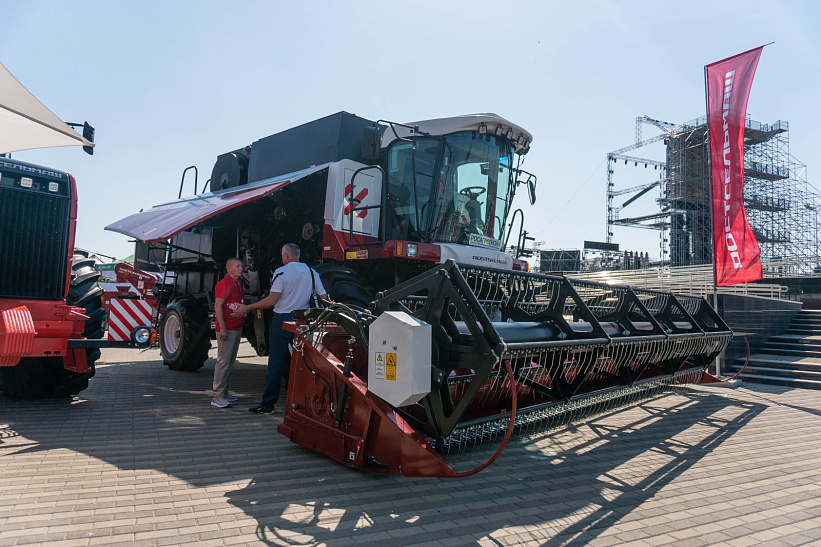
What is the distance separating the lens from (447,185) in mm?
6371

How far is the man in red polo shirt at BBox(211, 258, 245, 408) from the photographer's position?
216 inches

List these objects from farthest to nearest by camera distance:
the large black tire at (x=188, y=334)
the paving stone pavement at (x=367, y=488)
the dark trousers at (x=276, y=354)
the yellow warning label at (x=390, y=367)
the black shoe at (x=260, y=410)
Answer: the large black tire at (x=188, y=334), the black shoe at (x=260, y=410), the dark trousers at (x=276, y=354), the yellow warning label at (x=390, y=367), the paving stone pavement at (x=367, y=488)

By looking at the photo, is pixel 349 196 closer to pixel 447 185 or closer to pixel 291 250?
pixel 447 185

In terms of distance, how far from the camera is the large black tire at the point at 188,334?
791 centimetres

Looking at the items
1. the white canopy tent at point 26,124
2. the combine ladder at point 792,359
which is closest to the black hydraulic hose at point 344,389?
the white canopy tent at point 26,124

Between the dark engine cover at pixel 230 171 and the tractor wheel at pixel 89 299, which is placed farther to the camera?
the dark engine cover at pixel 230 171

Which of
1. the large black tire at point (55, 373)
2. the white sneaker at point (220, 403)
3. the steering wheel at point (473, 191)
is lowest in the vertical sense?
the white sneaker at point (220, 403)

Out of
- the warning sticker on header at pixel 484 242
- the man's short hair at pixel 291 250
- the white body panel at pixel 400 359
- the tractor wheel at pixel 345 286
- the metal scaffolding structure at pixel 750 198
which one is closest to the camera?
the white body panel at pixel 400 359

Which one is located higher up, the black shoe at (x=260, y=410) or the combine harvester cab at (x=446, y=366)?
the combine harvester cab at (x=446, y=366)

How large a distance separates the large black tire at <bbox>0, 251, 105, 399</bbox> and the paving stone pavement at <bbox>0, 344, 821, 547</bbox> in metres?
0.21

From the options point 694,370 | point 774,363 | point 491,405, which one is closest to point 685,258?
point 774,363

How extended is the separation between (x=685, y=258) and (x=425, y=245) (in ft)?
121

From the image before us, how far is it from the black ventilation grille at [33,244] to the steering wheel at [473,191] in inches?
A: 174

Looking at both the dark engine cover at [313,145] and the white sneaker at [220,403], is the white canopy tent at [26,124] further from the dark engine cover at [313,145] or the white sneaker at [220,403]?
the white sneaker at [220,403]
